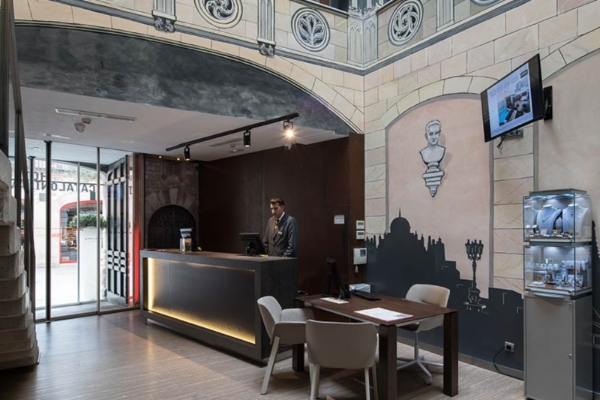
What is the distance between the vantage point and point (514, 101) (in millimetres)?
4137

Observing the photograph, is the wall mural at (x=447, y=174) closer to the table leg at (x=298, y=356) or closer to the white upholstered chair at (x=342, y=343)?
the table leg at (x=298, y=356)

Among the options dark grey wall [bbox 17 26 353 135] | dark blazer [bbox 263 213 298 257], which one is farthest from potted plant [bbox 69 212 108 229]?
dark grey wall [bbox 17 26 353 135]

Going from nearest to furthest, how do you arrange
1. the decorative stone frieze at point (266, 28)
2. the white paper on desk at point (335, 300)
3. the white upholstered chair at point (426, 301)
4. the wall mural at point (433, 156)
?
the white paper on desk at point (335, 300) < the white upholstered chair at point (426, 301) < the wall mural at point (433, 156) < the decorative stone frieze at point (266, 28)

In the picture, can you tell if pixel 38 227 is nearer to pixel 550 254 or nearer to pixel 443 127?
pixel 443 127

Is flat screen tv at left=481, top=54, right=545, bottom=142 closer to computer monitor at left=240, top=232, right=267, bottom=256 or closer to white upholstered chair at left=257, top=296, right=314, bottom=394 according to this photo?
white upholstered chair at left=257, top=296, right=314, bottom=394

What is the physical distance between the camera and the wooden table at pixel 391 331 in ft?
11.6

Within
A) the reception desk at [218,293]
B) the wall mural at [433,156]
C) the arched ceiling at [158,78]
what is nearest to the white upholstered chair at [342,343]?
the reception desk at [218,293]

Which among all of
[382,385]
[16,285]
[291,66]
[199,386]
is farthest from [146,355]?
[291,66]

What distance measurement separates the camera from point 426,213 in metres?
5.54

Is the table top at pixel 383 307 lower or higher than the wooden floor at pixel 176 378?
higher

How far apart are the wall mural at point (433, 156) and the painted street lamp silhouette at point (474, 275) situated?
2.73 feet

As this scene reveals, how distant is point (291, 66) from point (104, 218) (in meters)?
5.11

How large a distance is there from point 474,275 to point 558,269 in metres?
1.17

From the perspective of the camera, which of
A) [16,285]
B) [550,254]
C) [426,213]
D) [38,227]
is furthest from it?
[38,227]
